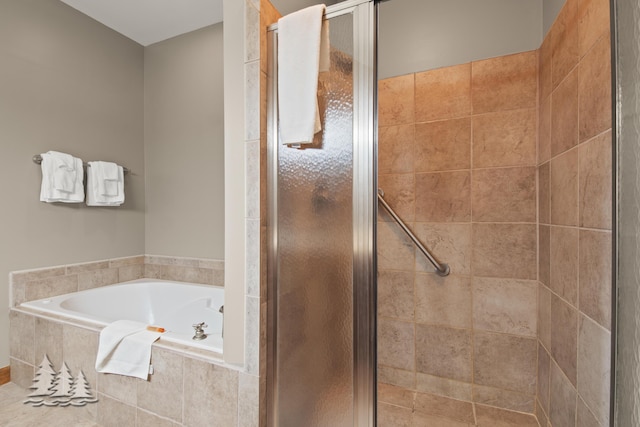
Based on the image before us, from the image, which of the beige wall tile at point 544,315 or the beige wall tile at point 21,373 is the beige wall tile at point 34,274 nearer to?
the beige wall tile at point 21,373

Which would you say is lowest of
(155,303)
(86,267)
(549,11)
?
(155,303)

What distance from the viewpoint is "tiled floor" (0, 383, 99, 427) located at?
59.7 inches

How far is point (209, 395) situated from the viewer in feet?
4.00

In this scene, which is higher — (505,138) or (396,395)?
(505,138)

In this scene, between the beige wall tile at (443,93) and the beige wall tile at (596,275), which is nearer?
the beige wall tile at (596,275)

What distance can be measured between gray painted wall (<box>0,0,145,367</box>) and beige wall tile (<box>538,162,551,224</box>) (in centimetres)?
310

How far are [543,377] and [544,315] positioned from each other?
1.04ft

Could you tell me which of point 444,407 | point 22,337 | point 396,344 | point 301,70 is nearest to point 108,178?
point 22,337

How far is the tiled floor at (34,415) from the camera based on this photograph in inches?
59.7

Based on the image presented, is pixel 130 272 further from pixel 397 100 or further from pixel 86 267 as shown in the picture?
pixel 397 100

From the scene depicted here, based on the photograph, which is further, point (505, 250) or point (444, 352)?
point (444, 352)

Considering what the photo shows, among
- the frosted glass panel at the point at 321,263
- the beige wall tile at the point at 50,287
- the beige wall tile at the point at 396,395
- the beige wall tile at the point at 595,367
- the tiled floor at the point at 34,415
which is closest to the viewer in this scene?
the beige wall tile at the point at 595,367

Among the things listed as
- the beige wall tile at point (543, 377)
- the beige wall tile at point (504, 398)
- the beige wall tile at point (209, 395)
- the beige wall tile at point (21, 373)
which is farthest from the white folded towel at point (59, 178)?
the beige wall tile at point (543, 377)

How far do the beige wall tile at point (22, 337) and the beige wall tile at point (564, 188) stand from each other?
2867 millimetres
